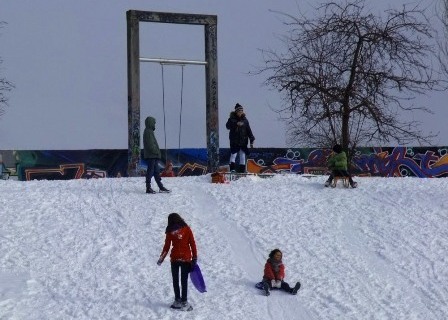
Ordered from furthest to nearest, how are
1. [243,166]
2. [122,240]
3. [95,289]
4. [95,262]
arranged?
1. [243,166]
2. [122,240]
3. [95,262]
4. [95,289]

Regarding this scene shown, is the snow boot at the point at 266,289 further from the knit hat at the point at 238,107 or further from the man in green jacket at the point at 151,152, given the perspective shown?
the knit hat at the point at 238,107

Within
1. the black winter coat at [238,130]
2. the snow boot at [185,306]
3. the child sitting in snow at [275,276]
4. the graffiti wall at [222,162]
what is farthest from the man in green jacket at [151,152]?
the graffiti wall at [222,162]

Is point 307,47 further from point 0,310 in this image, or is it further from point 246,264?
point 0,310

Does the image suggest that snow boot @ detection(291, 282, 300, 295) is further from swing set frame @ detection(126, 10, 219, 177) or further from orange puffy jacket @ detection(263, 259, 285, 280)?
swing set frame @ detection(126, 10, 219, 177)

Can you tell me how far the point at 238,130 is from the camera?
22.2 meters

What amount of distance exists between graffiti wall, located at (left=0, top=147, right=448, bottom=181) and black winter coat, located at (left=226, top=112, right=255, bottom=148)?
754cm

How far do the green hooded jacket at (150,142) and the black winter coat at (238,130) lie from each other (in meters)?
3.06

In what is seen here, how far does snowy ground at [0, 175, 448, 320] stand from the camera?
43.8 feet

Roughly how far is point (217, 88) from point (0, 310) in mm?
12407

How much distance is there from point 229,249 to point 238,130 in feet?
22.7

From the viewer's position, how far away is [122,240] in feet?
52.7

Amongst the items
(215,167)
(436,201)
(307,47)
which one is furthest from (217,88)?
(436,201)

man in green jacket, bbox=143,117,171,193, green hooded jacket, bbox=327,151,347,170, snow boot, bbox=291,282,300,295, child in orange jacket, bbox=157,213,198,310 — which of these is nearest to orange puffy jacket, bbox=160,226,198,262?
child in orange jacket, bbox=157,213,198,310

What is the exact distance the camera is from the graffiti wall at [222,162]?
3155cm
